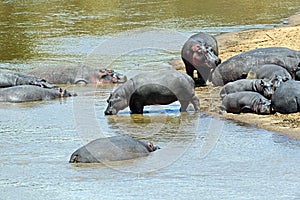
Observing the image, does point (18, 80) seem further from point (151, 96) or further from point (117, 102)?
point (151, 96)

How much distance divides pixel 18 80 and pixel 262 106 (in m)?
4.65

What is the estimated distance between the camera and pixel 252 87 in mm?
10664

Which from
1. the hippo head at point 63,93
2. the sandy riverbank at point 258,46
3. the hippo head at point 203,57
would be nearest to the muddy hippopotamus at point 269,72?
the sandy riverbank at point 258,46

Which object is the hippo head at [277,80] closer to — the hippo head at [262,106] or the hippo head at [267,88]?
the hippo head at [267,88]

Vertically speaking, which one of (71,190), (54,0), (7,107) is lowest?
(54,0)

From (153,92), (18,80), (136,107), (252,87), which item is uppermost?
(153,92)

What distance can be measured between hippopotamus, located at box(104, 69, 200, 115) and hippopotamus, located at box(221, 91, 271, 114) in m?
0.42

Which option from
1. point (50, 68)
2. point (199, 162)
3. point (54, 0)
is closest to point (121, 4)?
point (54, 0)

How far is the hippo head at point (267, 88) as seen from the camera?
10.2 metres

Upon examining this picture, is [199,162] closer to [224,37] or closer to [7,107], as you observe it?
[7,107]

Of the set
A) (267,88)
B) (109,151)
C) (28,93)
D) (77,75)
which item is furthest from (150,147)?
(77,75)

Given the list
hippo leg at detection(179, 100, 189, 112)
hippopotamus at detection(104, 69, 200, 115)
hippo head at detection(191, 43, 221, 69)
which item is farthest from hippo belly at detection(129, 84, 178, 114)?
hippo head at detection(191, 43, 221, 69)

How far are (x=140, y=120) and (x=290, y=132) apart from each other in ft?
6.76

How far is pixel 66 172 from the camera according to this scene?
289 inches
